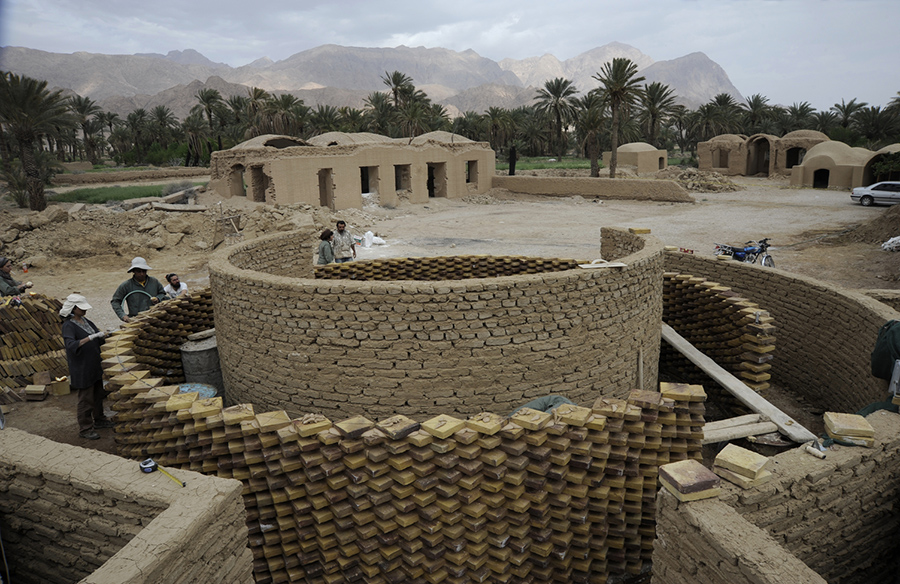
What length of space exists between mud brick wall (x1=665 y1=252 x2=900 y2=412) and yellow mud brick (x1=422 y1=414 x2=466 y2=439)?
4.89 meters

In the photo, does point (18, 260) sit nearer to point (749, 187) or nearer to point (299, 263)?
point (299, 263)

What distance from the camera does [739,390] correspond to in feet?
22.9

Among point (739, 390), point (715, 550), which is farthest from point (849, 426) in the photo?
point (739, 390)

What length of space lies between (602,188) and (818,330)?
2243 centimetres

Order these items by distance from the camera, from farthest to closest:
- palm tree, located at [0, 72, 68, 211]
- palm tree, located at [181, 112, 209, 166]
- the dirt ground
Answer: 1. palm tree, located at [181, 112, 209, 166]
2. palm tree, located at [0, 72, 68, 211]
3. the dirt ground

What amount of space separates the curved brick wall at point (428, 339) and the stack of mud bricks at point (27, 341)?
482 centimetres

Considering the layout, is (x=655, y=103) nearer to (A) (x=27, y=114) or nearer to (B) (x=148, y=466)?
(A) (x=27, y=114)

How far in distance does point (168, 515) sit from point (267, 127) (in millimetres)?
41833

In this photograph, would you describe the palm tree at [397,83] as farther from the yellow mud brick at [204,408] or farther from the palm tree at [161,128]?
the yellow mud brick at [204,408]

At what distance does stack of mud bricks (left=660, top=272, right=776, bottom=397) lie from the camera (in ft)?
25.0

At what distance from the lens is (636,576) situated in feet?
15.9

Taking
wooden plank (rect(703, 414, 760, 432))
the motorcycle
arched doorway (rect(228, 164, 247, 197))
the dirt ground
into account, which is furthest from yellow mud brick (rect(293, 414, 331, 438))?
arched doorway (rect(228, 164, 247, 197))

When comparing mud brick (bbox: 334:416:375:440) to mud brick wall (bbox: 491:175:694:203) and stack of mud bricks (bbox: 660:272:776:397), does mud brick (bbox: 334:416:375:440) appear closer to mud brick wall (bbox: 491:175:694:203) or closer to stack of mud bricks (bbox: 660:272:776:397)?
stack of mud bricks (bbox: 660:272:776:397)

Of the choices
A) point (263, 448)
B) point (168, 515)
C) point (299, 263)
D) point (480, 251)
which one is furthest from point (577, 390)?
point (480, 251)
